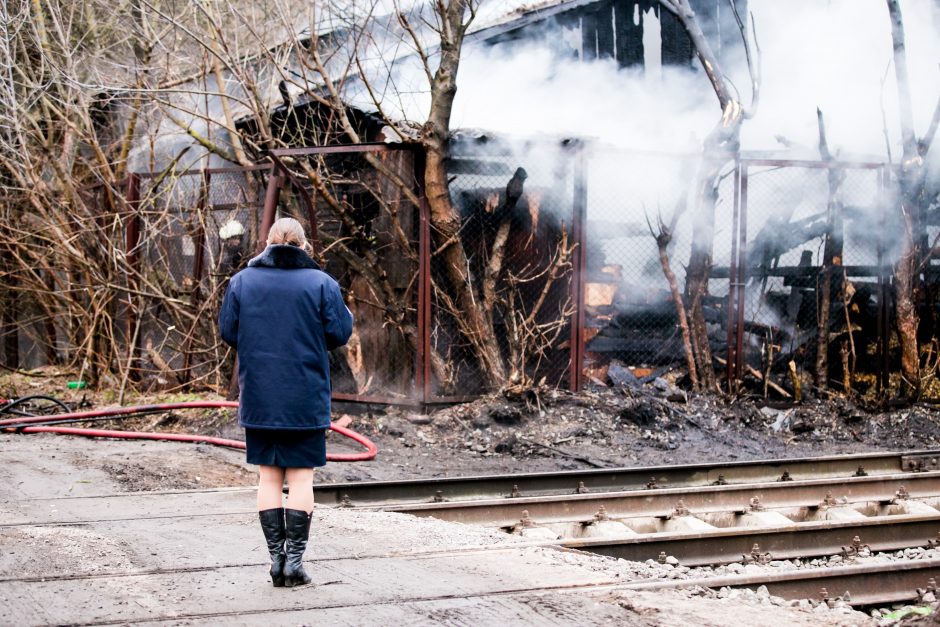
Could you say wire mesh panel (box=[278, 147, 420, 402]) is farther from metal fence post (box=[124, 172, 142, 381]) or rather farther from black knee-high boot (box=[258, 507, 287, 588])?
black knee-high boot (box=[258, 507, 287, 588])

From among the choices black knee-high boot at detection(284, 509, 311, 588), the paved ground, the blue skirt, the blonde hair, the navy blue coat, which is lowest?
the paved ground

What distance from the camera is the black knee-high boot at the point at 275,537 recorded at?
4.79 metres

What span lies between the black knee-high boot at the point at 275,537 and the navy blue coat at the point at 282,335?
447 millimetres

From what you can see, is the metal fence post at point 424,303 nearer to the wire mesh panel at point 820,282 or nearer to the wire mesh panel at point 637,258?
the wire mesh panel at point 637,258

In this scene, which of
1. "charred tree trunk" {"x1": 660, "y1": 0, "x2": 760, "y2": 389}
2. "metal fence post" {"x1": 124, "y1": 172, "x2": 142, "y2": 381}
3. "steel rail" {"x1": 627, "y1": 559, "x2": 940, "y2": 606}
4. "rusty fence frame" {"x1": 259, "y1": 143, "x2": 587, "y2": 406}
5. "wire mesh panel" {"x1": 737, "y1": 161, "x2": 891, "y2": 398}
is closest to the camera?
"steel rail" {"x1": 627, "y1": 559, "x2": 940, "y2": 606}

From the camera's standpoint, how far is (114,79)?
45.3ft

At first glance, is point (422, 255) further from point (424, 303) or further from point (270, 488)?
point (270, 488)

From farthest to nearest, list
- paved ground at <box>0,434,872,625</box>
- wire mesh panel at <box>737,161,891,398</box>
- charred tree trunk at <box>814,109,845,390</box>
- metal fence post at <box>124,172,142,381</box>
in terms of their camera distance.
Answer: metal fence post at <box>124,172,142,381</box>, wire mesh panel at <box>737,161,891,398</box>, charred tree trunk at <box>814,109,845,390</box>, paved ground at <box>0,434,872,625</box>

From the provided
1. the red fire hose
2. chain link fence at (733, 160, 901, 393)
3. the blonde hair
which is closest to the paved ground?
the blonde hair

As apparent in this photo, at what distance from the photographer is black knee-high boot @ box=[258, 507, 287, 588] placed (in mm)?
4789

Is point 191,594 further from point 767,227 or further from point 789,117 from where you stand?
point 789,117

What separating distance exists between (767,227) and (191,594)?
33.9ft

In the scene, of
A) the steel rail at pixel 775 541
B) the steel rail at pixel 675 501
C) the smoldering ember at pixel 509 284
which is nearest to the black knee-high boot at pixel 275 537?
the smoldering ember at pixel 509 284

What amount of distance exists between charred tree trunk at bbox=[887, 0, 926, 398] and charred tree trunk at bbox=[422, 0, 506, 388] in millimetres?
5054
